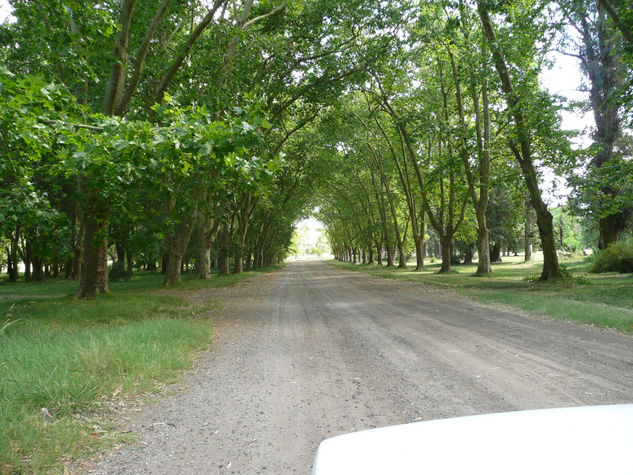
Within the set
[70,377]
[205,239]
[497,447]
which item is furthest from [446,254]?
[497,447]

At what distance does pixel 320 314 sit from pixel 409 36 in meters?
13.7

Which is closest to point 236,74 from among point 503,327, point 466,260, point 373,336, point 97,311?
point 97,311

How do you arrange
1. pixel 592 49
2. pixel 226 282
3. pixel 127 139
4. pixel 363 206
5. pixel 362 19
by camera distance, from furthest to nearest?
pixel 363 206
pixel 226 282
pixel 592 49
pixel 362 19
pixel 127 139

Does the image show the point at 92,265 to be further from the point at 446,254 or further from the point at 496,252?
the point at 496,252

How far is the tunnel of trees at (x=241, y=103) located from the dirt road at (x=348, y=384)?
132 inches

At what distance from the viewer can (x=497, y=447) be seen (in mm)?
1288

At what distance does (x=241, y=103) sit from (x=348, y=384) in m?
13.2

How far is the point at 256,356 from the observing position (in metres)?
5.98

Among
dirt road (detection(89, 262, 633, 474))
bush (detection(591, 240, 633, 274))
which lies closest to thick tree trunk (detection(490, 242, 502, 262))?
bush (detection(591, 240, 633, 274))

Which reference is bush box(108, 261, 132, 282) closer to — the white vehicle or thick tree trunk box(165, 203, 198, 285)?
thick tree trunk box(165, 203, 198, 285)

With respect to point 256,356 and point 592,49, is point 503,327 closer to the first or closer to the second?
point 256,356

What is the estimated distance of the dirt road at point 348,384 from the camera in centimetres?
313

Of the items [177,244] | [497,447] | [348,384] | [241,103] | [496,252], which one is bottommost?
[348,384]

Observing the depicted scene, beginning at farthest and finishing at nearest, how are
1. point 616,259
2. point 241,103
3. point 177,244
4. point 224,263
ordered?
point 224,263, point 177,244, point 616,259, point 241,103
